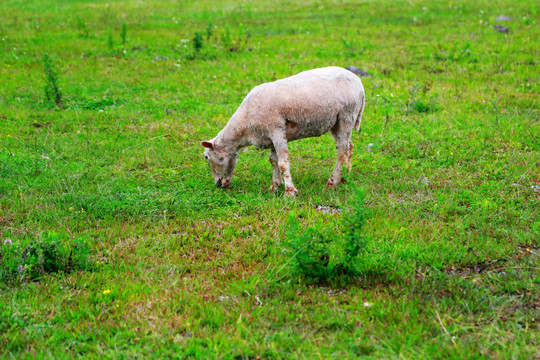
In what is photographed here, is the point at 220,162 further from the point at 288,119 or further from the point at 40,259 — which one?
the point at 40,259

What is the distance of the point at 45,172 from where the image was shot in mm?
7801

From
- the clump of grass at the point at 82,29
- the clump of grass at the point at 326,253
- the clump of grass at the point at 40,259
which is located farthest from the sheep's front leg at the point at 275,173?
the clump of grass at the point at 82,29

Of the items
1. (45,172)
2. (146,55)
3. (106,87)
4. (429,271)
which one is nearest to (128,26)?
(146,55)

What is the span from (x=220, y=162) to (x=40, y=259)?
10.4 feet

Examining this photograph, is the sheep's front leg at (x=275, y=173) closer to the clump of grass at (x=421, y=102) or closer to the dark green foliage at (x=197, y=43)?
the clump of grass at (x=421, y=102)

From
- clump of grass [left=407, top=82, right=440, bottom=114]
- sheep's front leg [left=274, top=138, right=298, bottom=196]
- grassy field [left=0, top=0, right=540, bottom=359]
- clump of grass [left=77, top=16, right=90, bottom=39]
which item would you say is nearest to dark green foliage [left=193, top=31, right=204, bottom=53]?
grassy field [left=0, top=0, right=540, bottom=359]

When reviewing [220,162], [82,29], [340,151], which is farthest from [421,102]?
[82,29]

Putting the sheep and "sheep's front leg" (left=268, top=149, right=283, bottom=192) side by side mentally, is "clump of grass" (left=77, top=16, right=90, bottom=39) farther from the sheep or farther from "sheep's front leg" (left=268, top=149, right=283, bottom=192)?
"sheep's front leg" (left=268, top=149, right=283, bottom=192)

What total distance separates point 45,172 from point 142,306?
4.14m

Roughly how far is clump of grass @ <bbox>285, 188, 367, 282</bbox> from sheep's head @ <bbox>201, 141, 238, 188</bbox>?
9.15 feet

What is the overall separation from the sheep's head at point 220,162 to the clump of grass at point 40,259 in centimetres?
269

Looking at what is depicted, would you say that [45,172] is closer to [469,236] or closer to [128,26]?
[469,236]

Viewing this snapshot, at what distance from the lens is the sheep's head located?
301 inches

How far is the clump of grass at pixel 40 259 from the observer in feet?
16.6
